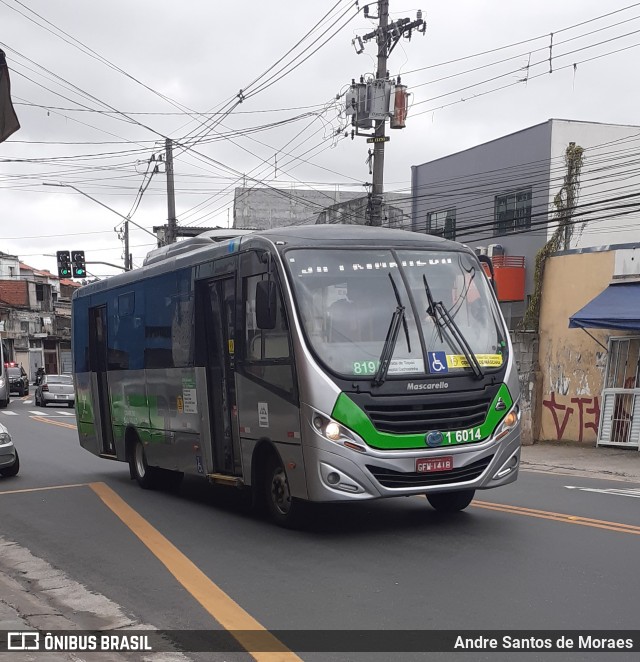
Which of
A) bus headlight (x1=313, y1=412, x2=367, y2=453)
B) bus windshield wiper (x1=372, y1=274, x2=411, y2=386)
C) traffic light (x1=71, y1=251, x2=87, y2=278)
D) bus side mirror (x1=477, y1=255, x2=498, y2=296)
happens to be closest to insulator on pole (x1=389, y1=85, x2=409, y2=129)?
bus side mirror (x1=477, y1=255, x2=498, y2=296)

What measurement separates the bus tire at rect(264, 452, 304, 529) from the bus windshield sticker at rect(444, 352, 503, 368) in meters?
1.95

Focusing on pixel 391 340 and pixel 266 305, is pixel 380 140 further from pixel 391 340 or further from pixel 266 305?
pixel 391 340

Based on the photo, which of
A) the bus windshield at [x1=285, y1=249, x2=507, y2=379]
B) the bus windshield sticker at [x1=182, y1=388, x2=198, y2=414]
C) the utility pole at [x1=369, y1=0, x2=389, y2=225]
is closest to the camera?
the bus windshield at [x1=285, y1=249, x2=507, y2=379]

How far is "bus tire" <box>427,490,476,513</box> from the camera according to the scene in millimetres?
9523

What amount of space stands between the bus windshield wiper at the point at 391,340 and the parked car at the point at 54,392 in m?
34.3

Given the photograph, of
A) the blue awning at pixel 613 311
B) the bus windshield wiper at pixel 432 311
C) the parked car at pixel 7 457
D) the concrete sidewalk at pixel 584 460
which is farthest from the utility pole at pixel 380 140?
the bus windshield wiper at pixel 432 311

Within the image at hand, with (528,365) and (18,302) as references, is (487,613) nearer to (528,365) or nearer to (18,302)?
(528,365)

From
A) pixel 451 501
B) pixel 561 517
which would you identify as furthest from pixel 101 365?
pixel 561 517

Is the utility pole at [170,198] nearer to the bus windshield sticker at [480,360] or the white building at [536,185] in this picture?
the white building at [536,185]

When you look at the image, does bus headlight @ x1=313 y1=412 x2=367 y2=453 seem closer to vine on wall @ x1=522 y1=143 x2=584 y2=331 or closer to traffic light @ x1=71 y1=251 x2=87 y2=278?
vine on wall @ x1=522 y1=143 x2=584 y2=331

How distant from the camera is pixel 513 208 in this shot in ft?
101

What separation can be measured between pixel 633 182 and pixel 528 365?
43.0 ft

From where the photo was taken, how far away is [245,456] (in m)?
9.53

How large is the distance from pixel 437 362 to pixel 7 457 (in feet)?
→ 30.6
